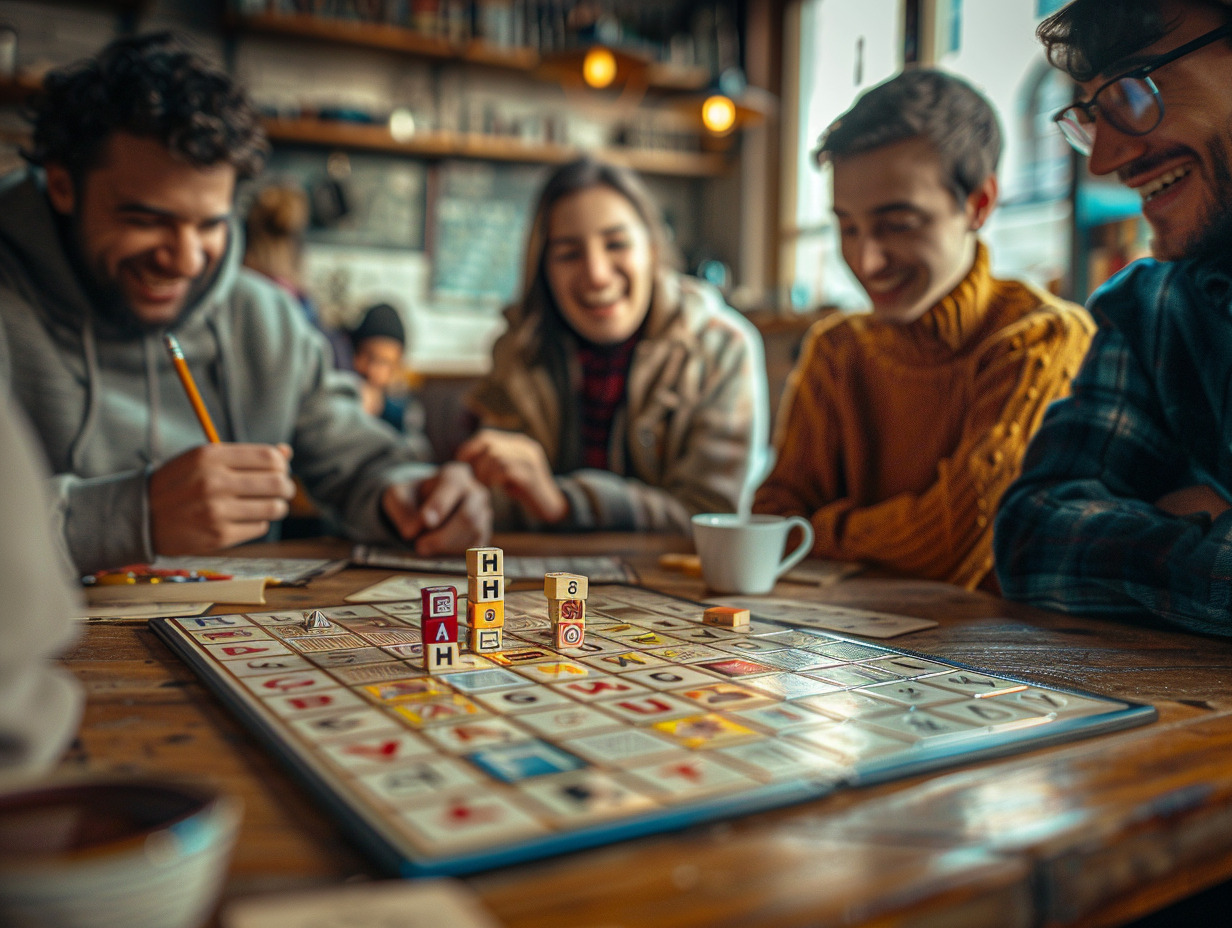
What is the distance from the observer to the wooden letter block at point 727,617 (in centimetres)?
81

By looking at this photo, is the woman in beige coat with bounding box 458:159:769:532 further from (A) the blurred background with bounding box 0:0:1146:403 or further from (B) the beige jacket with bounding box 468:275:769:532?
(A) the blurred background with bounding box 0:0:1146:403

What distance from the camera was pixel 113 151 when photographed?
140 cm

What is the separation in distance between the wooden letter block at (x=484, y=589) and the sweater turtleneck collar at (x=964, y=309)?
0.72 m

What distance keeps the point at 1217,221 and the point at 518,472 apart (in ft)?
3.25

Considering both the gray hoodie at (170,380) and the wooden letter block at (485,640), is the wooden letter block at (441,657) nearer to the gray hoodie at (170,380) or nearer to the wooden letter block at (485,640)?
the wooden letter block at (485,640)

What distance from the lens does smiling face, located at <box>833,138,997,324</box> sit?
3.77 feet

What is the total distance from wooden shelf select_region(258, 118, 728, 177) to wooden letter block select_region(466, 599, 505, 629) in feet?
11.3

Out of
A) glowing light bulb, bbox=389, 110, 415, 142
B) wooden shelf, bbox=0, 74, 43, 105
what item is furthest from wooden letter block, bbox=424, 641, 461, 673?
glowing light bulb, bbox=389, 110, 415, 142

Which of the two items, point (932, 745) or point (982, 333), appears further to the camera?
point (982, 333)

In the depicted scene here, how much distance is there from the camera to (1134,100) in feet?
2.97

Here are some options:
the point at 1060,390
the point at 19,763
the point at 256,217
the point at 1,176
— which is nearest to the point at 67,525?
the point at 19,763

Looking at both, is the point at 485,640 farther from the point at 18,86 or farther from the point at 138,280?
the point at 18,86

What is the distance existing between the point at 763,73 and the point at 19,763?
16.2 feet

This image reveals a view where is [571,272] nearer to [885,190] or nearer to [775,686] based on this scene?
[885,190]
